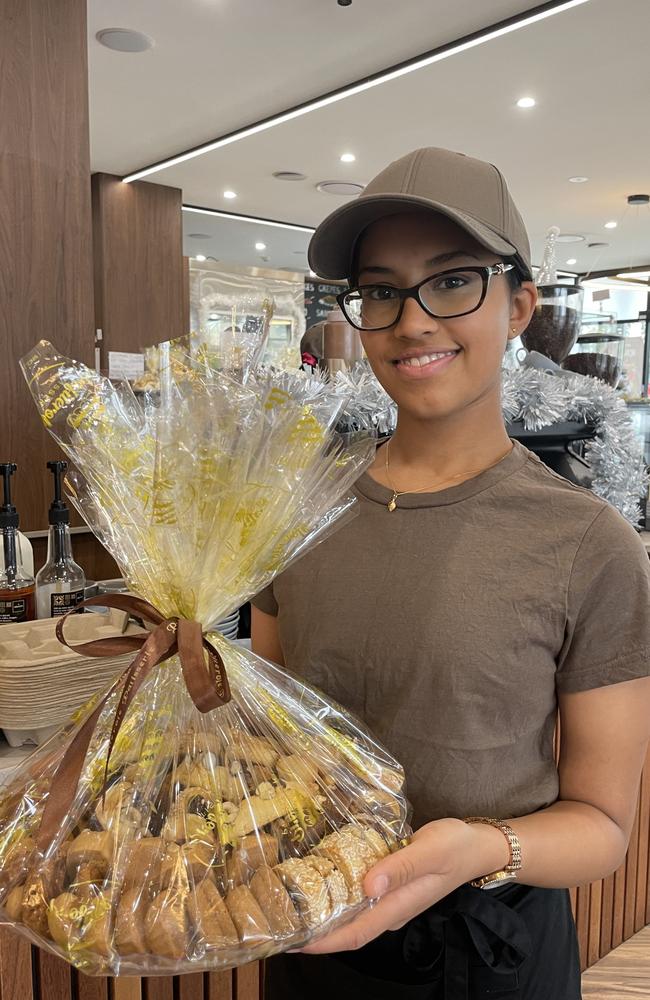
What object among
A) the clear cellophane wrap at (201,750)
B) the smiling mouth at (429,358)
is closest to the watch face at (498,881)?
the clear cellophane wrap at (201,750)

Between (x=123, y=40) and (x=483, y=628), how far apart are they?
12.3 ft

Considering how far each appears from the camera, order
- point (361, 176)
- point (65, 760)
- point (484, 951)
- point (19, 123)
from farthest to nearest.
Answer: point (361, 176) → point (19, 123) → point (484, 951) → point (65, 760)

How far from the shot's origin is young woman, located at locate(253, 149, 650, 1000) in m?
0.76

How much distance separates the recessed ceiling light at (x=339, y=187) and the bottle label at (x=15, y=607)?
5.34m

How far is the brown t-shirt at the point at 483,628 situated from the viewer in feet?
2.50

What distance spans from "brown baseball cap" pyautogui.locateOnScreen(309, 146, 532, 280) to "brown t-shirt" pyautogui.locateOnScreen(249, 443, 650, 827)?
0.78 ft

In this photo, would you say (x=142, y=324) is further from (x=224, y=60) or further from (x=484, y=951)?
(x=484, y=951)

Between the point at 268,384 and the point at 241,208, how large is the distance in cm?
666

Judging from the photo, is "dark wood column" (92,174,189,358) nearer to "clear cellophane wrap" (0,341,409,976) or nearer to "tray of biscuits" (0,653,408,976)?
"clear cellophane wrap" (0,341,409,976)

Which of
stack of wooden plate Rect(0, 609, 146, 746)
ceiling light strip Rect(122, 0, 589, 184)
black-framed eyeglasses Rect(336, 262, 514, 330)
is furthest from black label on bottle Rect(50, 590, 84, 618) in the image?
ceiling light strip Rect(122, 0, 589, 184)

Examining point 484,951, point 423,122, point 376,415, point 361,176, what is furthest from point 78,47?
point 361,176

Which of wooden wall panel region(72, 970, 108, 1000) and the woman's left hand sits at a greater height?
the woman's left hand

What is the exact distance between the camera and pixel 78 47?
8.71 feet

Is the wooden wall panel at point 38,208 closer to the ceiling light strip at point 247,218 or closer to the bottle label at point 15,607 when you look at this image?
the bottle label at point 15,607
